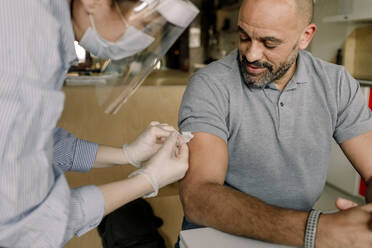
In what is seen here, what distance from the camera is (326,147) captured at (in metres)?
1.12

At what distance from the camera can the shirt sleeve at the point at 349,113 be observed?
1.10 metres

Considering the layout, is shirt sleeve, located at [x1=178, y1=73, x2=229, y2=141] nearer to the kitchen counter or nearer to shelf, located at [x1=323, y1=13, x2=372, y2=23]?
the kitchen counter

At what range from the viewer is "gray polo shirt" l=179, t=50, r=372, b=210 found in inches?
41.6

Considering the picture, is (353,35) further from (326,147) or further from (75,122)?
(75,122)

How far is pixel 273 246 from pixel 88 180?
1.51 meters

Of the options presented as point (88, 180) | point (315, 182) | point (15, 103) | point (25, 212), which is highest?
point (15, 103)

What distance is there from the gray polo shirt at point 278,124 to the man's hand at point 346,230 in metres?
0.37

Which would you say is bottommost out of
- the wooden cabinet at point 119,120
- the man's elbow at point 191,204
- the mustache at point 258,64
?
the wooden cabinet at point 119,120

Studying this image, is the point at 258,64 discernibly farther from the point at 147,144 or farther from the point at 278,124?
the point at 147,144

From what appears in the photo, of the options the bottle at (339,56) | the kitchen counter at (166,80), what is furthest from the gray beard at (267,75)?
the bottle at (339,56)

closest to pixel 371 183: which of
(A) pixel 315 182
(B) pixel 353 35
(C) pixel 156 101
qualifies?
(A) pixel 315 182

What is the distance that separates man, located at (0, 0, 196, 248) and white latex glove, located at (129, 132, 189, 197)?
60mm

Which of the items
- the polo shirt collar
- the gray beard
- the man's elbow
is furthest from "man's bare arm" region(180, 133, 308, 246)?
the polo shirt collar

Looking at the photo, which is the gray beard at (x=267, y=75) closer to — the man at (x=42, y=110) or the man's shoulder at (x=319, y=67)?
the man's shoulder at (x=319, y=67)
